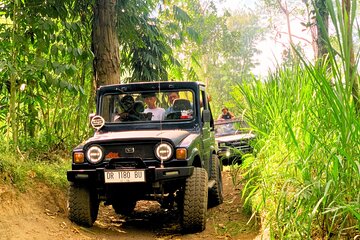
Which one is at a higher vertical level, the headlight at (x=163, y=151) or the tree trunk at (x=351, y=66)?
the tree trunk at (x=351, y=66)

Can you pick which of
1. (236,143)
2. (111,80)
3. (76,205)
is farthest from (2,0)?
(236,143)

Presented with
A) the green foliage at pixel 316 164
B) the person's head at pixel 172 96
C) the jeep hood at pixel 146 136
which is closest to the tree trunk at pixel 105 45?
the person's head at pixel 172 96

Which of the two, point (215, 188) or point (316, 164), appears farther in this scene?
point (215, 188)

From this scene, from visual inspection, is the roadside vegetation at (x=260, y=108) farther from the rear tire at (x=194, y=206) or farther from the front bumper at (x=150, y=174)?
the front bumper at (x=150, y=174)

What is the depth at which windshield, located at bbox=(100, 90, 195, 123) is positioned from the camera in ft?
18.1

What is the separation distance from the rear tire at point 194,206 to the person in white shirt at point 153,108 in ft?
3.72

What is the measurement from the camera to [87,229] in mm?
4770

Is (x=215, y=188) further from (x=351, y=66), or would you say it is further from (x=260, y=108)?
(x=351, y=66)

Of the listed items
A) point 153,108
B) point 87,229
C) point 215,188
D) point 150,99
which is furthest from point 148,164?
point 215,188

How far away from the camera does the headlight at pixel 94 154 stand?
4.62 metres

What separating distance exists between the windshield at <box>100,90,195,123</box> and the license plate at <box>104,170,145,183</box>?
3.98 ft

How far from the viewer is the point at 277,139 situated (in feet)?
12.2

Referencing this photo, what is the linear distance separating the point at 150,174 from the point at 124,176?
0.26m

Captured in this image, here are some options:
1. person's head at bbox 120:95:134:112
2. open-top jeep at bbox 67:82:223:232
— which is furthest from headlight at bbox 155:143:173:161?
person's head at bbox 120:95:134:112
